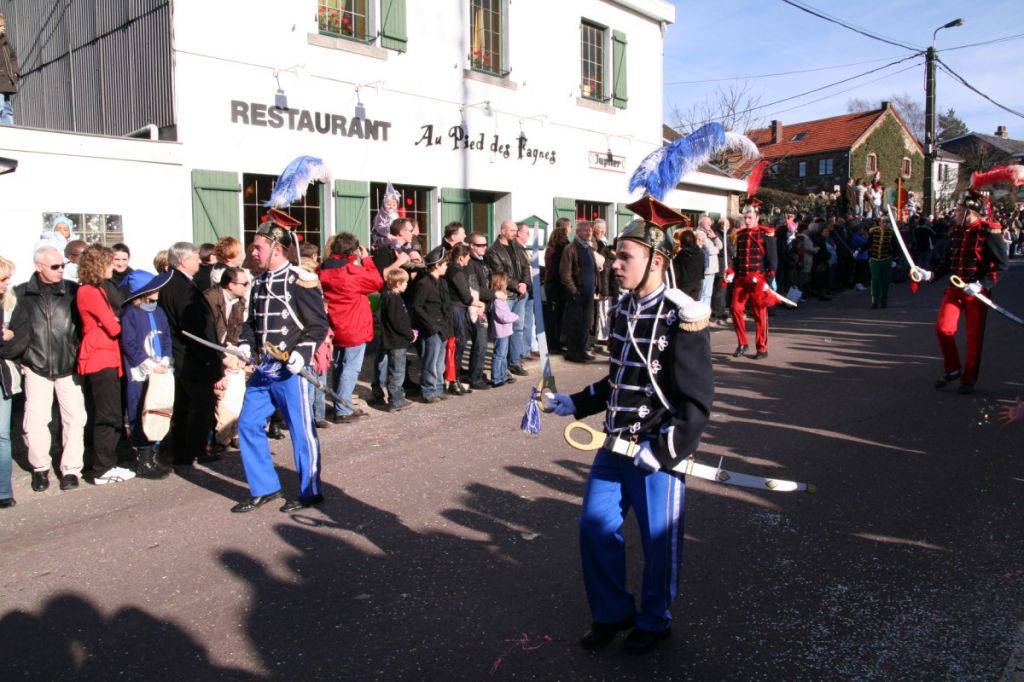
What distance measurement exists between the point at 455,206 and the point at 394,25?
308cm

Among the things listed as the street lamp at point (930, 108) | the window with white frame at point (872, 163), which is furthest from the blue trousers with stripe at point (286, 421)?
the window with white frame at point (872, 163)

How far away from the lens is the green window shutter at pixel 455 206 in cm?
1488

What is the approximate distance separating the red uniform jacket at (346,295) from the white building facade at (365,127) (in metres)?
3.75

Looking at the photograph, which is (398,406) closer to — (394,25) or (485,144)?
(394,25)

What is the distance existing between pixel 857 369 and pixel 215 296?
743 centimetres

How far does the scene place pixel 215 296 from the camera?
7602 millimetres

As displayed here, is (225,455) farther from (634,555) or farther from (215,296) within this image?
(634,555)

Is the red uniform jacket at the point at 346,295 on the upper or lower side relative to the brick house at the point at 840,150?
lower

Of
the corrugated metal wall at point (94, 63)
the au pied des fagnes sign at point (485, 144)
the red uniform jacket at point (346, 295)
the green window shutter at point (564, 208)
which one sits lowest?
the red uniform jacket at point (346, 295)

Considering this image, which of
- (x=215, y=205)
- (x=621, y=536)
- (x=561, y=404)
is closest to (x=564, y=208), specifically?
(x=215, y=205)

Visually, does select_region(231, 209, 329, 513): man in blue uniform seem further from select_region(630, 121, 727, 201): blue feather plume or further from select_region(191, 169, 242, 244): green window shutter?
select_region(191, 169, 242, 244): green window shutter

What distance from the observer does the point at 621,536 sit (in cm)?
377

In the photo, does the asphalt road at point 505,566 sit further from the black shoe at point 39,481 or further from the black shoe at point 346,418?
the black shoe at point 346,418

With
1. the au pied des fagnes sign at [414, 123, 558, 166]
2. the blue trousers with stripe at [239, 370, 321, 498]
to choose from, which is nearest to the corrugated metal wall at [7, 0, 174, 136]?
the au pied des fagnes sign at [414, 123, 558, 166]
